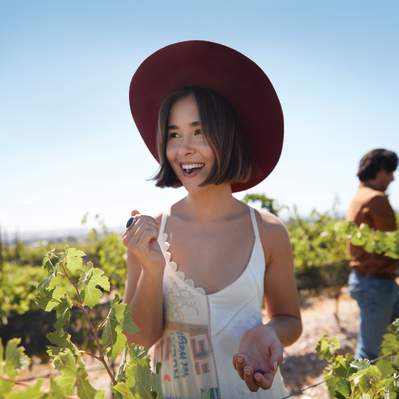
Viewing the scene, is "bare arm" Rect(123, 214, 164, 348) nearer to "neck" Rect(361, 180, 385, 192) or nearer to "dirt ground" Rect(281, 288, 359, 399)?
"dirt ground" Rect(281, 288, 359, 399)

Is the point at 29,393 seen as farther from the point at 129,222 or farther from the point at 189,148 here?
the point at 189,148

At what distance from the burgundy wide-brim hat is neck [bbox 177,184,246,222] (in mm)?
196

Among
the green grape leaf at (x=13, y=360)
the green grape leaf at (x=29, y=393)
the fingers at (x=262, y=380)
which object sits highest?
the green grape leaf at (x=13, y=360)

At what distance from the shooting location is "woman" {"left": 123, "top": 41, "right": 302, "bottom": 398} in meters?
1.32

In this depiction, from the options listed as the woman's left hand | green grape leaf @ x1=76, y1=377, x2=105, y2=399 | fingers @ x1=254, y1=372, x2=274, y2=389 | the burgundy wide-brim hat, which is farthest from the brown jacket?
green grape leaf @ x1=76, y1=377, x2=105, y2=399

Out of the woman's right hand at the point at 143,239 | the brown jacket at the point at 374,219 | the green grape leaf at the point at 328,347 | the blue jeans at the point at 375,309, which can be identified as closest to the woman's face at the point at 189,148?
the woman's right hand at the point at 143,239

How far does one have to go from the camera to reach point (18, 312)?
18.0 feet

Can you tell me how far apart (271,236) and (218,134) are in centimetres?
40

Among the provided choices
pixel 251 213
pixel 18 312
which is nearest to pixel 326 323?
pixel 18 312

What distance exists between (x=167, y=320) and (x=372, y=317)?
2635 millimetres

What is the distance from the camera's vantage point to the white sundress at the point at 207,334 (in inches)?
51.4

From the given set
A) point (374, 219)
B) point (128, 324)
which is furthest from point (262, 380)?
point (374, 219)

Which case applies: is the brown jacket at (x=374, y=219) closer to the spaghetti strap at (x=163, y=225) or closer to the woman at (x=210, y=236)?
the woman at (x=210, y=236)

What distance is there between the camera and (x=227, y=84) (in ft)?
4.98
